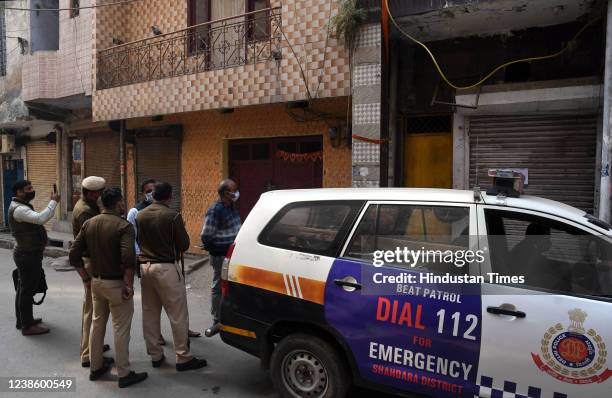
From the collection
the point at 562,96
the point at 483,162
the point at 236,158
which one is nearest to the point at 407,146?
the point at 483,162

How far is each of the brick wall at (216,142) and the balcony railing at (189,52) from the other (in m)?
1.02

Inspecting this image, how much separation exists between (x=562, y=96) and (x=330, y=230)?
4517 mm

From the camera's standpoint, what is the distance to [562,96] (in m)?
5.93

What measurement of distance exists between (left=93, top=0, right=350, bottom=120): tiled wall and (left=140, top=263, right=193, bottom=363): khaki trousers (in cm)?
376

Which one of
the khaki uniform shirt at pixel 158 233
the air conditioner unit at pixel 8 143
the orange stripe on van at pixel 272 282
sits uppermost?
the air conditioner unit at pixel 8 143

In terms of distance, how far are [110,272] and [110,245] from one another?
0.77ft

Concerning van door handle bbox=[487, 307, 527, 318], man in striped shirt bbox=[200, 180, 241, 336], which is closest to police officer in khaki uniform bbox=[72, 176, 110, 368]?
man in striped shirt bbox=[200, 180, 241, 336]

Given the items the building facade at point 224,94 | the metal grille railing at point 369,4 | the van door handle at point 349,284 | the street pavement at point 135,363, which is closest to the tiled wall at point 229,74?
the building facade at point 224,94

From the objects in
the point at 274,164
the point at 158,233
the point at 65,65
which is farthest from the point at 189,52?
the point at 158,233

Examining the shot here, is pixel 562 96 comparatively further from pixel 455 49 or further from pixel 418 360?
pixel 418 360

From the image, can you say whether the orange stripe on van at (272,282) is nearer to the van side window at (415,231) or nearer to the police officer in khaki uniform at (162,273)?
the van side window at (415,231)

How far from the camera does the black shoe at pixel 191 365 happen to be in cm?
407

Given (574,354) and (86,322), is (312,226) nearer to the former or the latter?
(574,354)

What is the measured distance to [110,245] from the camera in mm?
3715
